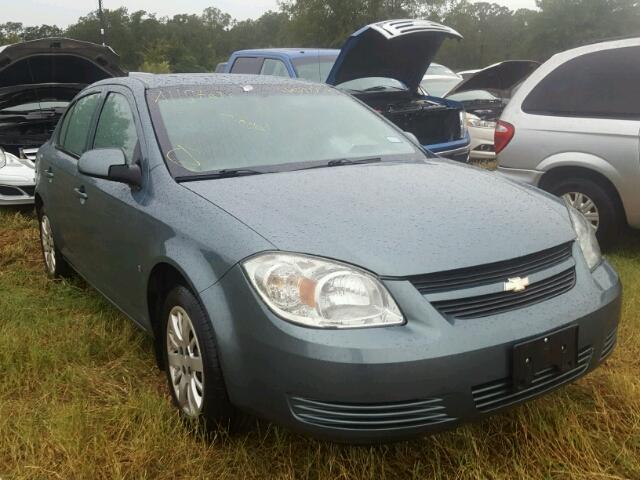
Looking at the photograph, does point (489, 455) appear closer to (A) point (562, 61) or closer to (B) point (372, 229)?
(B) point (372, 229)

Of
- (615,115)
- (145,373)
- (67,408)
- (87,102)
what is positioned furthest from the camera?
(615,115)

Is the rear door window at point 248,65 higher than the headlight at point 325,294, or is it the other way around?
the rear door window at point 248,65

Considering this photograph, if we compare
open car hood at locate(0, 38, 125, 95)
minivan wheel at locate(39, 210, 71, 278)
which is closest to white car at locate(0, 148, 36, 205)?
open car hood at locate(0, 38, 125, 95)

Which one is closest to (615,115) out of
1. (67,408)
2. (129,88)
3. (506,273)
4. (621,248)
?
(621,248)

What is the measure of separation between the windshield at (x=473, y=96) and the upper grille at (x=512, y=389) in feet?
25.4

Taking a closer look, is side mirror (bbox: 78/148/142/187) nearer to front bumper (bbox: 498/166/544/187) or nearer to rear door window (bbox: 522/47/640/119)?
front bumper (bbox: 498/166/544/187)

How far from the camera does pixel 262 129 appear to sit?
→ 3.18 metres

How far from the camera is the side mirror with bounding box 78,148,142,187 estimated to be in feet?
9.45

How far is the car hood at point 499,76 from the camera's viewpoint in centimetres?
891

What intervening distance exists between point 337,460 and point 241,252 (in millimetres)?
834

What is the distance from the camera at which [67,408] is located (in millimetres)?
2725

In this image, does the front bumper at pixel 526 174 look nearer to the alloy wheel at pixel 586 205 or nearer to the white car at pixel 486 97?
the alloy wheel at pixel 586 205

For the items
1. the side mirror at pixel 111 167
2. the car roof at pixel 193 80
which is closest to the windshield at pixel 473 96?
the car roof at pixel 193 80

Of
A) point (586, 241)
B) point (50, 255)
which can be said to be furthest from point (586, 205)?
point (50, 255)
